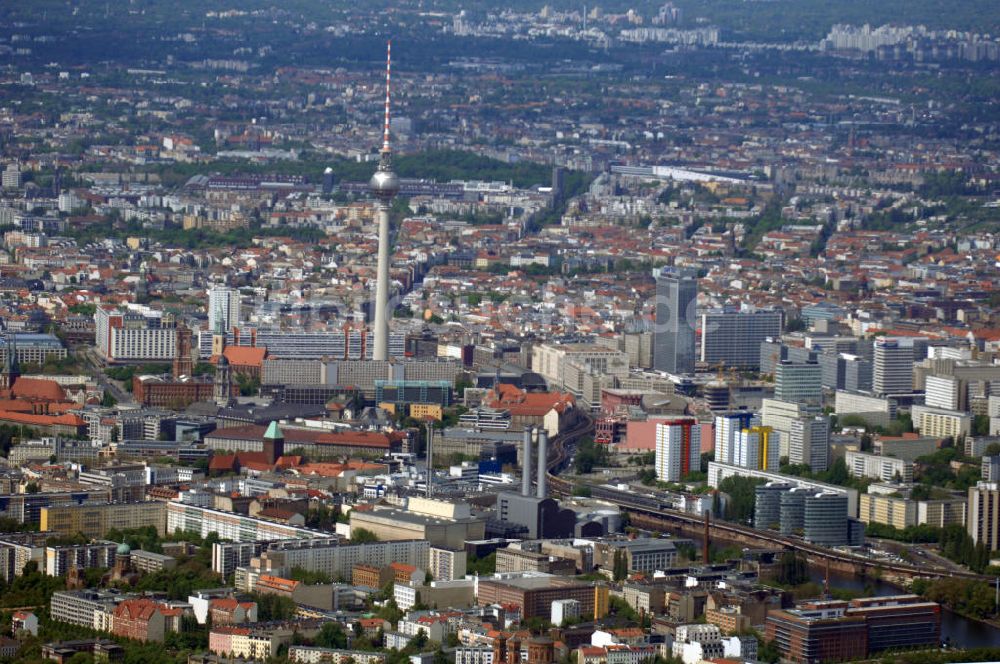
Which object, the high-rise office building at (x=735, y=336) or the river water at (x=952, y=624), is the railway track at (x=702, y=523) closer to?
the river water at (x=952, y=624)

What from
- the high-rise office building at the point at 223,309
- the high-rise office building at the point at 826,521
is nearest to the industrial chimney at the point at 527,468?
the high-rise office building at the point at 826,521

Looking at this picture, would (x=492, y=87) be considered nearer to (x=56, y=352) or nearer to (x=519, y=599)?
(x=56, y=352)

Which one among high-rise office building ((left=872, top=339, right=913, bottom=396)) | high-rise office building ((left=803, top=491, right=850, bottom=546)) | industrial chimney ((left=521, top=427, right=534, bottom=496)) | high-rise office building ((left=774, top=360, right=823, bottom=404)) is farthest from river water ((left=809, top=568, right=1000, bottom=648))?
high-rise office building ((left=872, top=339, right=913, bottom=396))

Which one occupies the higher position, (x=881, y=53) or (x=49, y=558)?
(x=881, y=53)

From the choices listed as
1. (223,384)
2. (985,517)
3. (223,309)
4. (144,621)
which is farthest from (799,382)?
(144,621)

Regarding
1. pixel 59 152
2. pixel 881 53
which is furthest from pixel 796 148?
pixel 59 152

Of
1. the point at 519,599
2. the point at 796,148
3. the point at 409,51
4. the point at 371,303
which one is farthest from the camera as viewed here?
the point at 409,51

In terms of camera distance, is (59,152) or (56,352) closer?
(56,352)
